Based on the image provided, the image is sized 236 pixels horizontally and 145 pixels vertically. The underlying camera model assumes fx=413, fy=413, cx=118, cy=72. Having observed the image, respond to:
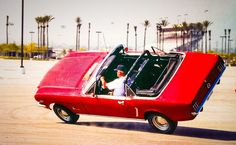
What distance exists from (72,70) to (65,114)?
1.30 metres

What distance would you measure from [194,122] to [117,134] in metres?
3.22

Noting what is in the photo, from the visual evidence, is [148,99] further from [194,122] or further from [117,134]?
[194,122]

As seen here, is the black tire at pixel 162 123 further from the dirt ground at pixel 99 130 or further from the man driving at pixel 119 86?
the man driving at pixel 119 86

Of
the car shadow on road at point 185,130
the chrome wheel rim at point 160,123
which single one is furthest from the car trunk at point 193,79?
the car shadow on road at point 185,130

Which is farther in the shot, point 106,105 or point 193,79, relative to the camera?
point 106,105

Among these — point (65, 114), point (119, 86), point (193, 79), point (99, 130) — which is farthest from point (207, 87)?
point (65, 114)

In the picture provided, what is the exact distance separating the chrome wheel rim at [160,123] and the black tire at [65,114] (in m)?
2.54

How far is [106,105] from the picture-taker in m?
10.2

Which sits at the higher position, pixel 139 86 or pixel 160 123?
pixel 139 86

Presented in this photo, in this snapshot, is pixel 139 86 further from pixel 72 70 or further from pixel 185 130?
pixel 72 70

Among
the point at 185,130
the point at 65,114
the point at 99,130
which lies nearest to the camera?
the point at 99,130

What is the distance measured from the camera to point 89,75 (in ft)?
35.1

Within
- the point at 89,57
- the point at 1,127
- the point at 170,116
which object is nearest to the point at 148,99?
the point at 170,116

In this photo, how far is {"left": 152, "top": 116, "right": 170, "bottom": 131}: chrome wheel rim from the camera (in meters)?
9.76
